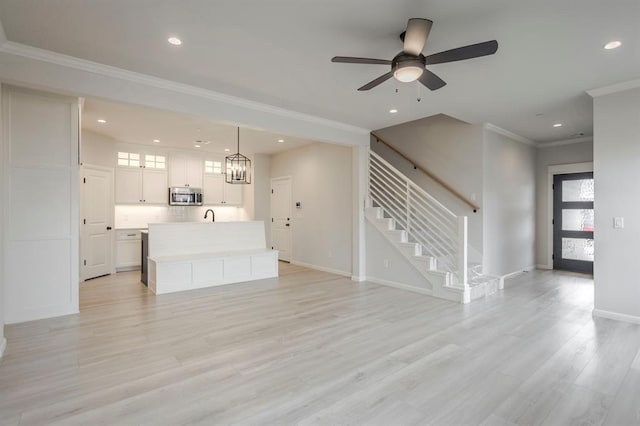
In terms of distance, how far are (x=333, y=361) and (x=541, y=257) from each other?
6.53 m

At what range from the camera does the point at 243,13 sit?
2.53 meters

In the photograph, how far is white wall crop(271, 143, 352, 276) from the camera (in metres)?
6.59

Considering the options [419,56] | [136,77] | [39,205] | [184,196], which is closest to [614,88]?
[419,56]

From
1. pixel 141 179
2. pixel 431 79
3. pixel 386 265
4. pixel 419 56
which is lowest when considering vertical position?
pixel 386 265

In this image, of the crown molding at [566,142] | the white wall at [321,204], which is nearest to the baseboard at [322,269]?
the white wall at [321,204]

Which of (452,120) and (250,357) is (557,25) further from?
(250,357)

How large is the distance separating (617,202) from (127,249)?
8439 millimetres

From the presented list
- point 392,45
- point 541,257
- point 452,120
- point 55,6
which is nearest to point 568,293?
point 541,257

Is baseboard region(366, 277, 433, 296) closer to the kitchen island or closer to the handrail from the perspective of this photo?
the handrail

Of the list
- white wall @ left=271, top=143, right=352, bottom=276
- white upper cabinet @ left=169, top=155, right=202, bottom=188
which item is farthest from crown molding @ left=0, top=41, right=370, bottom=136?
white upper cabinet @ left=169, top=155, right=202, bottom=188

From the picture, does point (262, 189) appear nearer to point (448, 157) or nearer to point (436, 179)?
point (436, 179)

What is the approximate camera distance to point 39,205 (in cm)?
386

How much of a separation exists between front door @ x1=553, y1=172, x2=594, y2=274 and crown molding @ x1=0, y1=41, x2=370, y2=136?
567 cm

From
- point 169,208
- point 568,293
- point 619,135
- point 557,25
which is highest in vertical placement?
point 557,25
